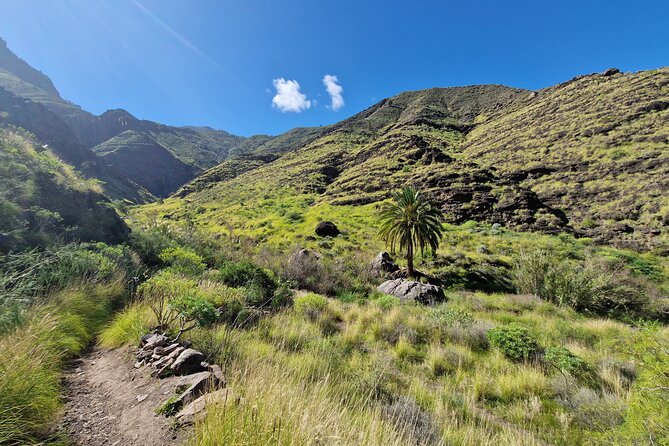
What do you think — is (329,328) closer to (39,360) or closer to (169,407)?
(169,407)

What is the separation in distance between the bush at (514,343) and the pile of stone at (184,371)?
7.17 m

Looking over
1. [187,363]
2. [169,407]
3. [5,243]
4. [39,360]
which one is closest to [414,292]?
[187,363]

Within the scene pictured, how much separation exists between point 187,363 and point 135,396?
64 centimetres

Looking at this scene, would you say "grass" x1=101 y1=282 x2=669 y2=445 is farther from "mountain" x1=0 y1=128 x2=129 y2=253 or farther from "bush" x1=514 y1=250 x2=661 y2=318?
"bush" x1=514 y1=250 x2=661 y2=318

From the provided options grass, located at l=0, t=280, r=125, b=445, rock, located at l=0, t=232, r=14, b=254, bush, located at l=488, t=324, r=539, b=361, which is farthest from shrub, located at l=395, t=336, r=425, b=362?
rock, located at l=0, t=232, r=14, b=254

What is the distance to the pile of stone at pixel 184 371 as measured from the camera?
8.94ft

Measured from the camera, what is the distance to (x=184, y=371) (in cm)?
372

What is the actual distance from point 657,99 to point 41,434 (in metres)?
80.8

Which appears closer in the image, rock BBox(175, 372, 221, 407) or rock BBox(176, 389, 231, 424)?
rock BBox(176, 389, 231, 424)

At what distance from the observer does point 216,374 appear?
338cm

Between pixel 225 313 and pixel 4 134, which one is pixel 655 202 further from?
pixel 4 134

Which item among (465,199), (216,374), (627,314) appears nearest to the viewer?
(216,374)

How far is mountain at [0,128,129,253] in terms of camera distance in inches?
276

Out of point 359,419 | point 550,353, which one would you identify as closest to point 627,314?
point 550,353
